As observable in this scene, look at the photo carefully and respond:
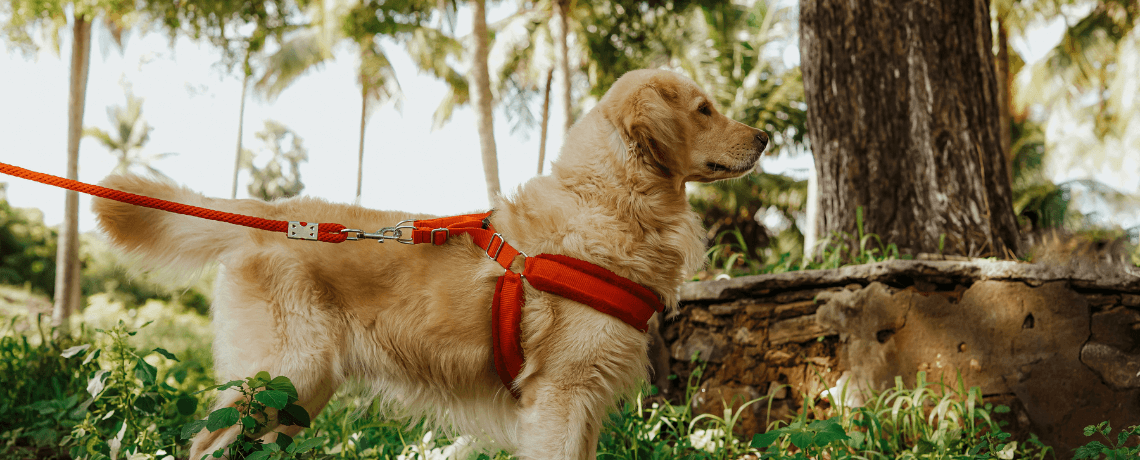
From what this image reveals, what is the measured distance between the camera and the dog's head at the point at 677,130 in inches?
89.5

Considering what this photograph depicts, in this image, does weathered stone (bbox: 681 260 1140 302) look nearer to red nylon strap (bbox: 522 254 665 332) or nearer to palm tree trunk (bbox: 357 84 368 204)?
red nylon strap (bbox: 522 254 665 332)

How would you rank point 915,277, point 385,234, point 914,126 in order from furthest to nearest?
1. point 914,126
2. point 915,277
3. point 385,234

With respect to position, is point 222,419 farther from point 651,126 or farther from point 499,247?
point 651,126

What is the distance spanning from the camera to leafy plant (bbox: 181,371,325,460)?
192 centimetres

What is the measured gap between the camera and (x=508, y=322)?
7.04 feet

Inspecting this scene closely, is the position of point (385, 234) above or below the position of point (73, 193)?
below

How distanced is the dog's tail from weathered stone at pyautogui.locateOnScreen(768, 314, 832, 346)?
9.46ft

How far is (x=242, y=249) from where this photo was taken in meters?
2.26

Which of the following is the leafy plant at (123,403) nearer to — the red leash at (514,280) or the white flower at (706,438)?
the red leash at (514,280)

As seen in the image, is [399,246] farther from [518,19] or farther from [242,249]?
[518,19]

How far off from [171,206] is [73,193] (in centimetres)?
1167

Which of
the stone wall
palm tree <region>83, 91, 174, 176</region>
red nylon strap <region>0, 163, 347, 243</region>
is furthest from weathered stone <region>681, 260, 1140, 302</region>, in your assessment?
palm tree <region>83, 91, 174, 176</region>

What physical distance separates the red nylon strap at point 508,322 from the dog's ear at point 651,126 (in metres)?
0.67

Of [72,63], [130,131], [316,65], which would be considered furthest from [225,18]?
[130,131]
